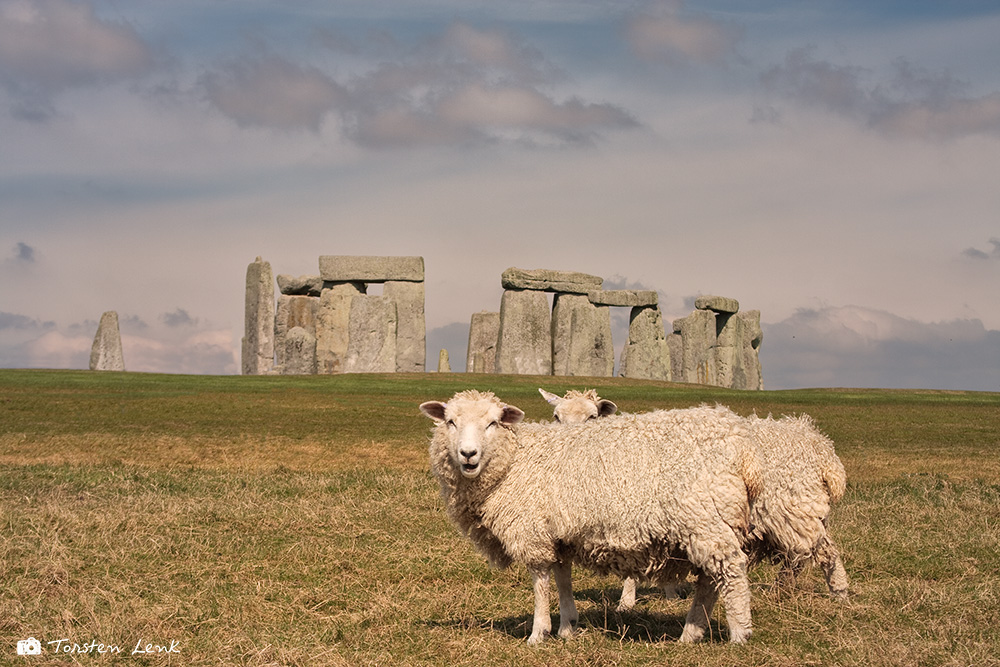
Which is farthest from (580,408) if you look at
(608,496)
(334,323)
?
(334,323)

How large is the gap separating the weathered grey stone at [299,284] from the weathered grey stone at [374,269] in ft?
10.1

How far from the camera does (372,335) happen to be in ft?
140

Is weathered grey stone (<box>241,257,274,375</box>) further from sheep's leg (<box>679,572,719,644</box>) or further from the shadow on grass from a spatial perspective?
sheep's leg (<box>679,572,719,644</box>)

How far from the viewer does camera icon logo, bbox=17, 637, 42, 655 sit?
7582 mm

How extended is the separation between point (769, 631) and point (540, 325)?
3551cm

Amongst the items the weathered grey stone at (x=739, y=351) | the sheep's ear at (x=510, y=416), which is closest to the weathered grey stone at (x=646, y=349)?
the weathered grey stone at (x=739, y=351)

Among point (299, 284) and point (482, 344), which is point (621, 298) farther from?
point (299, 284)

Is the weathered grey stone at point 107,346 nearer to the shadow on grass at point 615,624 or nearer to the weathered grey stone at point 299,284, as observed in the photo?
the weathered grey stone at point 299,284

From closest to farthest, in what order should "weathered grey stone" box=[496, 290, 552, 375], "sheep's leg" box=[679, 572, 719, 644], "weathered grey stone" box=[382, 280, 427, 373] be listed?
"sheep's leg" box=[679, 572, 719, 644] < "weathered grey stone" box=[496, 290, 552, 375] < "weathered grey stone" box=[382, 280, 427, 373]

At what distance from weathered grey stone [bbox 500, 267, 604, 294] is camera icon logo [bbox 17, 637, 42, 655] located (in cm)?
3560

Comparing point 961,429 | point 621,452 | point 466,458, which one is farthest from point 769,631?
point 961,429

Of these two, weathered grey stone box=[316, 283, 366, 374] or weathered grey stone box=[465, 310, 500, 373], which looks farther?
weathered grey stone box=[465, 310, 500, 373]

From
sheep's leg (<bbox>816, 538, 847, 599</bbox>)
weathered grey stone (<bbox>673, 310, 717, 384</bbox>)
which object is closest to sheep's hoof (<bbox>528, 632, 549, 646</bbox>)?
sheep's leg (<bbox>816, 538, 847, 599</bbox>)

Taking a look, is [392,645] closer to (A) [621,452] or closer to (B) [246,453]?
(A) [621,452]
